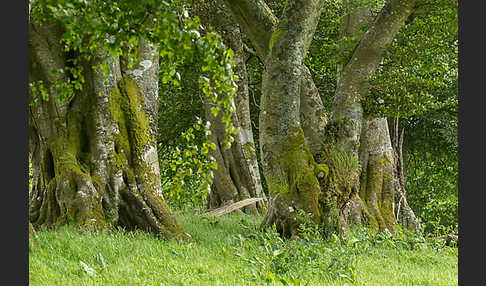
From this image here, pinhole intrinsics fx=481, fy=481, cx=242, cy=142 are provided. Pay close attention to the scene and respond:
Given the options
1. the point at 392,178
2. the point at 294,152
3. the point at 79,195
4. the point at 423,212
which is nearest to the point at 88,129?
the point at 79,195

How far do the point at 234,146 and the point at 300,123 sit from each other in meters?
4.76

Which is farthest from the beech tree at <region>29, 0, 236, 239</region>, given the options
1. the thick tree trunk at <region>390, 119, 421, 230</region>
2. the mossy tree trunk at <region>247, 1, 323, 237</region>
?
the thick tree trunk at <region>390, 119, 421, 230</region>

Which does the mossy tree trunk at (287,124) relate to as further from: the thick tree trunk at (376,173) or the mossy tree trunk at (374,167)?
the thick tree trunk at (376,173)

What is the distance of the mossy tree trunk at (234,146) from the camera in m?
13.0

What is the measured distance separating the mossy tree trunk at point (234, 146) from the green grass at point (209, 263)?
5618 mm

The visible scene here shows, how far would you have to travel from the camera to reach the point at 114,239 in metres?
6.27

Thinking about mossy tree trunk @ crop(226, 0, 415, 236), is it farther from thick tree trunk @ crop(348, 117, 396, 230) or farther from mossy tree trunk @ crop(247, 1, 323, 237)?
thick tree trunk @ crop(348, 117, 396, 230)

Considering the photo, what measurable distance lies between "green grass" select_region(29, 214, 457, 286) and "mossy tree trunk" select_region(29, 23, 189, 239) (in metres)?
0.43

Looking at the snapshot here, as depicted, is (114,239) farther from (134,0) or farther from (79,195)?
(134,0)

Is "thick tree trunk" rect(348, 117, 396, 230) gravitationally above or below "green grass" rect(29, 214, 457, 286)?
above

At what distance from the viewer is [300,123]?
8609mm

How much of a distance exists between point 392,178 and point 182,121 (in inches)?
281

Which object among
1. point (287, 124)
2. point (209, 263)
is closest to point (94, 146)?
point (209, 263)

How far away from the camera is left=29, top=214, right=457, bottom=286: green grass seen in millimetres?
4926
